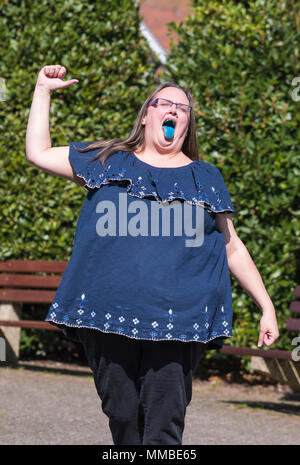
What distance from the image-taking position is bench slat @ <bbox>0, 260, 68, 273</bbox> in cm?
653

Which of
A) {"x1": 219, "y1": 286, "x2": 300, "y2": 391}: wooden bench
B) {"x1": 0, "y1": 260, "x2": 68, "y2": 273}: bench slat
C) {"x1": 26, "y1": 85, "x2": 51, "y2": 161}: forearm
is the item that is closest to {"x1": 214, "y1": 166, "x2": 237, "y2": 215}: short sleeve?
{"x1": 26, "y1": 85, "x2": 51, "y2": 161}: forearm

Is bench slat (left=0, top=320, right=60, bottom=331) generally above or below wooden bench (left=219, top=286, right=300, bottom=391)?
above

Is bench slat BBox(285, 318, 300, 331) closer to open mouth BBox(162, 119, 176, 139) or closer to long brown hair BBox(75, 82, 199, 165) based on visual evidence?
long brown hair BBox(75, 82, 199, 165)

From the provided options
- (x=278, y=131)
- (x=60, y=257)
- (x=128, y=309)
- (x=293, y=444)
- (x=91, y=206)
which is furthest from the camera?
(x=60, y=257)

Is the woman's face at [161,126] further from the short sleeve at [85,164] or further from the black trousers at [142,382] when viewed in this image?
the black trousers at [142,382]

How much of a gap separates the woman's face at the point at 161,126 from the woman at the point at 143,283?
26mm

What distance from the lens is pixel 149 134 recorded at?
8.88 feet

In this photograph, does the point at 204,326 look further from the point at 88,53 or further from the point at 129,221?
the point at 88,53

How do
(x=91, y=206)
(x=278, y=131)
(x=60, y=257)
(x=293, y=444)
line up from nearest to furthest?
1. (x=91, y=206)
2. (x=293, y=444)
3. (x=278, y=131)
4. (x=60, y=257)

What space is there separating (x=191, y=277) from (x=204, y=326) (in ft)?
0.57

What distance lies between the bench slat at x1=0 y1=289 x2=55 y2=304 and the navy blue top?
4.10m

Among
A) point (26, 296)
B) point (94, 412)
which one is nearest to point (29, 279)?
point (26, 296)

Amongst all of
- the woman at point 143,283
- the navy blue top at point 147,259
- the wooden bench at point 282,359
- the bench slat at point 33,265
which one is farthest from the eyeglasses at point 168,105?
the bench slat at point 33,265

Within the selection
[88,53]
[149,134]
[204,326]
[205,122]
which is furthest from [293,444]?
[88,53]
